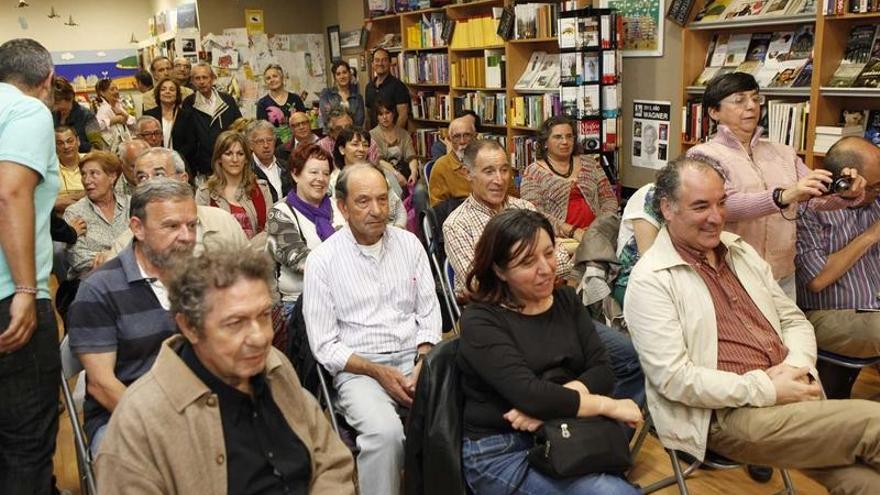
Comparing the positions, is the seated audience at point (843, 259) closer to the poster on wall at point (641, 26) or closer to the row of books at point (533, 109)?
the poster on wall at point (641, 26)

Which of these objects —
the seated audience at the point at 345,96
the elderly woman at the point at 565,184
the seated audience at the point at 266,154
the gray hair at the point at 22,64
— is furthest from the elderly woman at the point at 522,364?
the seated audience at the point at 345,96

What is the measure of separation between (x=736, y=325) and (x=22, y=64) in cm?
235

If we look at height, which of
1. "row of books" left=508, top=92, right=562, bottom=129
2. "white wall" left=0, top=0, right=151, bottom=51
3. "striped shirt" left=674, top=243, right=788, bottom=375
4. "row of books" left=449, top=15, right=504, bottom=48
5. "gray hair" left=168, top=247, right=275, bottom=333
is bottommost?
"striped shirt" left=674, top=243, right=788, bottom=375

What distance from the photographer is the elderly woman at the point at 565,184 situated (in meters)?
4.12

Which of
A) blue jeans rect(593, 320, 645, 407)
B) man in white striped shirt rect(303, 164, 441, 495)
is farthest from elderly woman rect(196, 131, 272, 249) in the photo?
blue jeans rect(593, 320, 645, 407)

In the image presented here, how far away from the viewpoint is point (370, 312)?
2.59 m

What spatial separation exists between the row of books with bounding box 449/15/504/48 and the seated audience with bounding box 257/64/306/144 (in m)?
1.70

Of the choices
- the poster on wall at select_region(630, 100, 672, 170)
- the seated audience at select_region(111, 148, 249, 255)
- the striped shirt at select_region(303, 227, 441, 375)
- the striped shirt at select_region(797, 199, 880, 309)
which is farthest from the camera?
the poster on wall at select_region(630, 100, 672, 170)

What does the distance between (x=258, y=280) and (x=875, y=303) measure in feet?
8.31

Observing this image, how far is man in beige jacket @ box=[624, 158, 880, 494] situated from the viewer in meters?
2.01

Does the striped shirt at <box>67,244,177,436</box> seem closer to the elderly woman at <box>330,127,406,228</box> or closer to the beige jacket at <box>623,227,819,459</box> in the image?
the beige jacket at <box>623,227,819,459</box>

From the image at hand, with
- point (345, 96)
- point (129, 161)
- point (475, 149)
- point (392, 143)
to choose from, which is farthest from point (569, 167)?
point (345, 96)

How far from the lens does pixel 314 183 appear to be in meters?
3.46

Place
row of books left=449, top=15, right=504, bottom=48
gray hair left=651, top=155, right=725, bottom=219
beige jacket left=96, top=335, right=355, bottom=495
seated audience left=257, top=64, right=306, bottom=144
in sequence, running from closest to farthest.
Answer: beige jacket left=96, top=335, right=355, bottom=495 < gray hair left=651, top=155, right=725, bottom=219 < seated audience left=257, top=64, right=306, bottom=144 < row of books left=449, top=15, right=504, bottom=48
